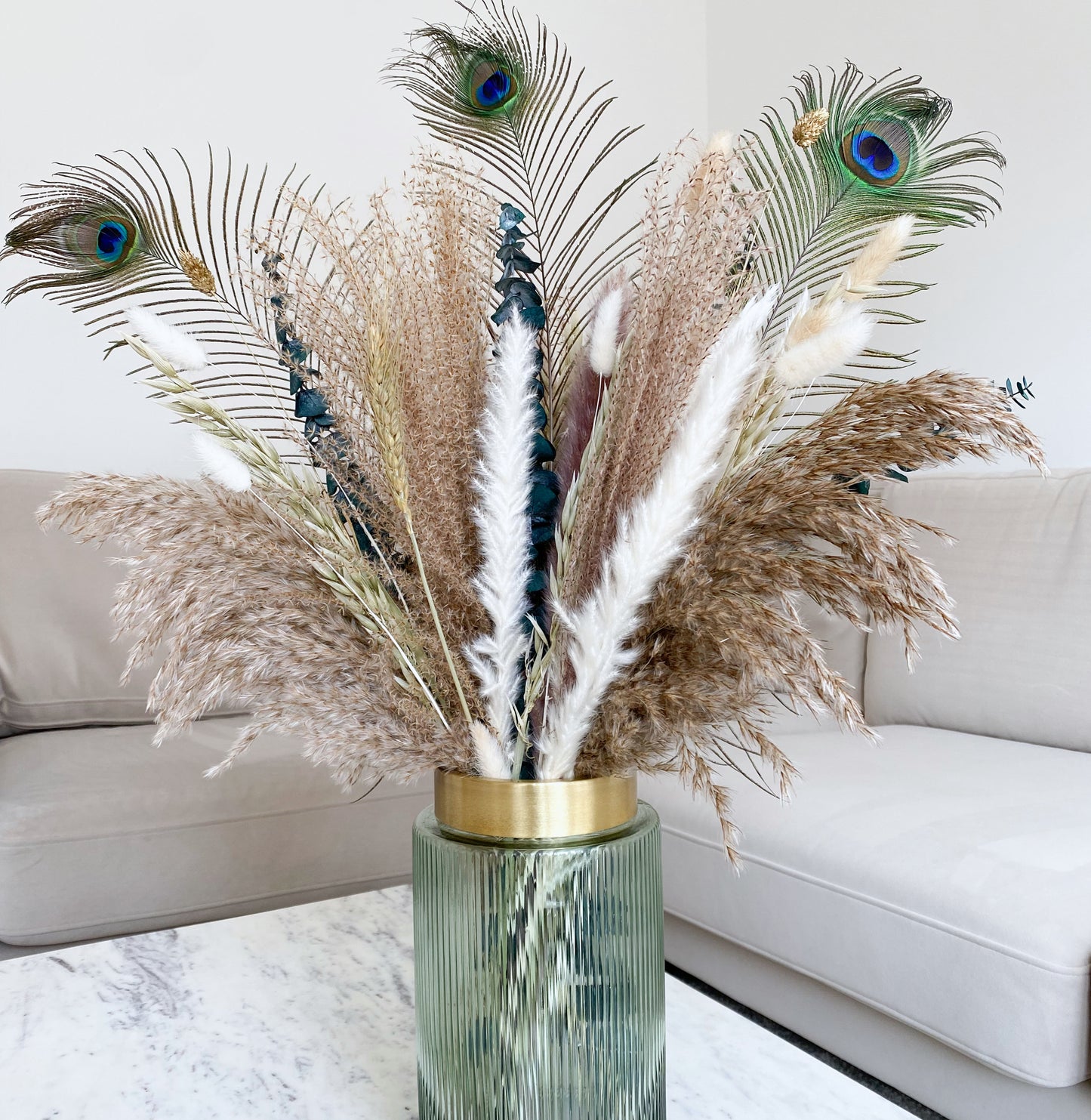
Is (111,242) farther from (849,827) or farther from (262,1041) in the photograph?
(849,827)

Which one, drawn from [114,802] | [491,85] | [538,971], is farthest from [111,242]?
[114,802]

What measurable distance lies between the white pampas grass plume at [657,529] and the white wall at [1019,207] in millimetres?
1914

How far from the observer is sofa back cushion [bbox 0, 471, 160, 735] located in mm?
1864

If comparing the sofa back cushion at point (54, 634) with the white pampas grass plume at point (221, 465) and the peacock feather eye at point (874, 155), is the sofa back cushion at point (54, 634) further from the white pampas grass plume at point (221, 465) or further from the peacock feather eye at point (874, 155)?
the peacock feather eye at point (874, 155)

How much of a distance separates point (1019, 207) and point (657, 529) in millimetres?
2146

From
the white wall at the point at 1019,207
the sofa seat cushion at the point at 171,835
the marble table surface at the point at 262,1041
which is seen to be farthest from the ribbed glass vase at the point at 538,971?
the white wall at the point at 1019,207

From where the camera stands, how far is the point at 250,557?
56 centimetres

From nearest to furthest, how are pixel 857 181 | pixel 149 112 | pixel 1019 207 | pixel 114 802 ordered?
Result: pixel 857 181, pixel 114 802, pixel 1019 207, pixel 149 112

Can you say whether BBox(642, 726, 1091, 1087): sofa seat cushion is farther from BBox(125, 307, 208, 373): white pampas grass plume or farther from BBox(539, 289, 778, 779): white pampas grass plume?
BBox(125, 307, 208, 373): white pampas grass plume

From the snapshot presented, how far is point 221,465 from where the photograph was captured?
0.50 metres

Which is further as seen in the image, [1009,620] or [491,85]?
[1009,620]

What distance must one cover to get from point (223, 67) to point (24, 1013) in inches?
95.5

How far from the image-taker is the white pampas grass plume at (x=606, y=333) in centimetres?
53

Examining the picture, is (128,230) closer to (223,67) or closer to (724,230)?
(724,230)
